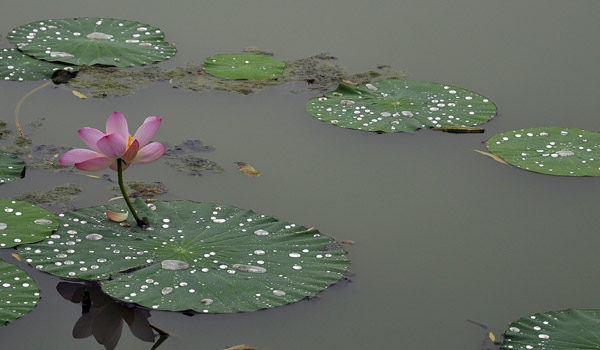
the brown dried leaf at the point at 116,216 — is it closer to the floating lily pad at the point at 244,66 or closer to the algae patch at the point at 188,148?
the algae patch at the point at 188,148

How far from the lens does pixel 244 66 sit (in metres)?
3.64

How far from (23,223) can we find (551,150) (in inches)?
72.4

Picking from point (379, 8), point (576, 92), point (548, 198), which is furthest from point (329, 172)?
point (379, 8)

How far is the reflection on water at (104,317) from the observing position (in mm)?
2039

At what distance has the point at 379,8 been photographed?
4.41m

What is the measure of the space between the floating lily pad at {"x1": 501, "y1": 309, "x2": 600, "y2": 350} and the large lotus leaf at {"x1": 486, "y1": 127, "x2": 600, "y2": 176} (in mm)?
889

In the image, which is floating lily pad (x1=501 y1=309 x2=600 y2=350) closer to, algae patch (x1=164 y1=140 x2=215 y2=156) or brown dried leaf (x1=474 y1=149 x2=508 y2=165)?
brown dried leaf (x1=474 y1=149 x2=508 y2=165)

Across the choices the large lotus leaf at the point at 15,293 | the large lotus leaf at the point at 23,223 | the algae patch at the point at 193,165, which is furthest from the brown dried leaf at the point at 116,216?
the algae patch at the point at 193,165

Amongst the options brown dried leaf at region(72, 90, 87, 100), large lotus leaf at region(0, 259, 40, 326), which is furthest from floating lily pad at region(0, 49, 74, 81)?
large lotus leaf at region(0, 259, 40, 326)

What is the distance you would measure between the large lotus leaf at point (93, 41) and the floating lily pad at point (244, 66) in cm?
22

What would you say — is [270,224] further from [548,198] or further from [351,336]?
[548,198]

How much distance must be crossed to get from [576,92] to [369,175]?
1.22 meters

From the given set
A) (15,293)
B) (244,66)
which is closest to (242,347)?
(15,293)

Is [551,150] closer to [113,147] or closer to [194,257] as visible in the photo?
[194,257]
